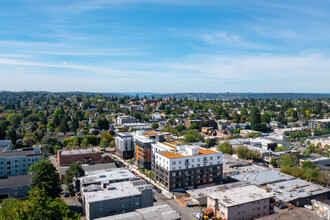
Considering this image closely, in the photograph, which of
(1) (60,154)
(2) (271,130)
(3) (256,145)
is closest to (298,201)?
(3) (256,145)

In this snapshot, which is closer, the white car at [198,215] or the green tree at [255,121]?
the white car at [198,215]

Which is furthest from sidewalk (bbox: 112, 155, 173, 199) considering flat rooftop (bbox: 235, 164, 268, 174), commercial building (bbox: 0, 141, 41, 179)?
commercial building (bbox: 0, 141, 41, 179)

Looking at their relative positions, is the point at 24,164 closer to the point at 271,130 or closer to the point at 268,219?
the point at 268,219

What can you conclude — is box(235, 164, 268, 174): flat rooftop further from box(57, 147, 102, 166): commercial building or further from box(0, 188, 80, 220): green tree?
box(0, 188, 80, 220): green tree

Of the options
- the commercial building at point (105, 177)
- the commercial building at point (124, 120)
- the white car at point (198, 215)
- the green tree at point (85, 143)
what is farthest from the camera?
the commercial building at point (124, 120)

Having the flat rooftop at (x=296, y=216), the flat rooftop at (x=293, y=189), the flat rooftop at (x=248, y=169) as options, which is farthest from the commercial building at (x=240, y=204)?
the flat rooftop at (x=248, y=169)

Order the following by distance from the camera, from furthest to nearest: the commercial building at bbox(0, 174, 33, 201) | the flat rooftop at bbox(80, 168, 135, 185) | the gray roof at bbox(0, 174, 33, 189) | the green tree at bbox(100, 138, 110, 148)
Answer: the green tree at bbox(100, 138, 110, 148)
the gray roof at bbox(0, 174, 33, 189)
the commercial building at bbox(0, 174, 33, 201)
the flat rooftop at bbox(80, 168, 135, 185)

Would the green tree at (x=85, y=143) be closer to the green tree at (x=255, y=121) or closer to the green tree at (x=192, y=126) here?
the green tree at (x=192, y=126)
